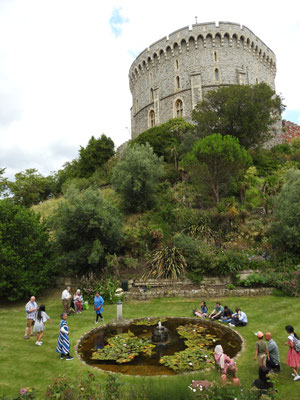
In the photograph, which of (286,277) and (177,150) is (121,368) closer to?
(286,277)

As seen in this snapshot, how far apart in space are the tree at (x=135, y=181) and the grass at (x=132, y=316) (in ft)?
26.2

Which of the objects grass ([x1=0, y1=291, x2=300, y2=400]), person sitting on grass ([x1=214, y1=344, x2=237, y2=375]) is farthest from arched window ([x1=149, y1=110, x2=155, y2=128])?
person sitting on grass ([x1=214, y1=344, x2=237, y2=375])

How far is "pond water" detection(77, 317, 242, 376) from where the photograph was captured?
7.12 m

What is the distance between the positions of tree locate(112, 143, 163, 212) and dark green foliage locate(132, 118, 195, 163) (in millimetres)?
7785

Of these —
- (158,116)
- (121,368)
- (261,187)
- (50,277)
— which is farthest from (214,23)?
(121,368)

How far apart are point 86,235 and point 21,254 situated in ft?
11.2

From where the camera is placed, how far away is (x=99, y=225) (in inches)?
585

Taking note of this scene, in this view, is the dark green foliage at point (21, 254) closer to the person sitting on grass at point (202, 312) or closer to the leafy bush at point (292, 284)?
the person sitting on grass at point (202, 312)

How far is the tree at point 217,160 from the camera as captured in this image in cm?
1766

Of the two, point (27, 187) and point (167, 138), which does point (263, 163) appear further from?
point (27, 187)

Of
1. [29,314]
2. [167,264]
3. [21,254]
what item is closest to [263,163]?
[167,264]

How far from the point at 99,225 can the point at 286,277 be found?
972 centimetres

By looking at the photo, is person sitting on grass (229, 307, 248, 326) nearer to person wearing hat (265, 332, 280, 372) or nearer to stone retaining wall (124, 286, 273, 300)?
person wearing hat (265, 332, 280, 372)

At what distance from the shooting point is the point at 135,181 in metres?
19.0
